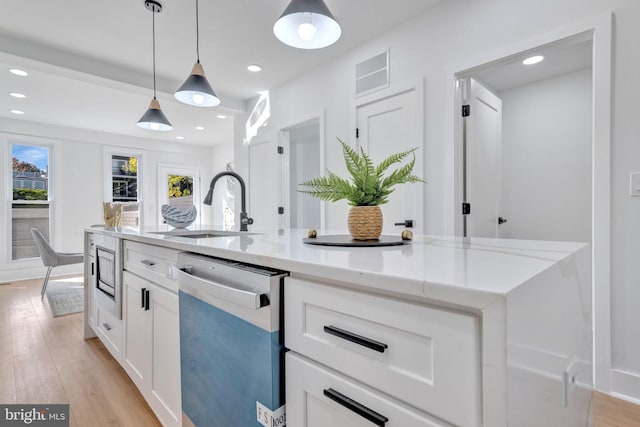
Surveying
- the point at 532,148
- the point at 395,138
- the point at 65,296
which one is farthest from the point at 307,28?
the point at 65,296

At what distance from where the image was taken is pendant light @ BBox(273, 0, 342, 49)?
1.62 metres

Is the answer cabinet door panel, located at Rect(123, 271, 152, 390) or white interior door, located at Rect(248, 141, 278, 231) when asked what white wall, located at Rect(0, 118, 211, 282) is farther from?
cabinet door panel, located at Rect(123, 271, 152, 390)

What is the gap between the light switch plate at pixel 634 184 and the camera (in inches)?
68.8

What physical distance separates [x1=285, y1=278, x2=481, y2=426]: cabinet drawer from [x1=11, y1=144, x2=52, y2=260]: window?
6.71 meters

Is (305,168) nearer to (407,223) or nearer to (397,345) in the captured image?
(407,223)

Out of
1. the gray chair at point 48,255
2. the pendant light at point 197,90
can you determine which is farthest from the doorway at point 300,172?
the gray chair at point 48,255

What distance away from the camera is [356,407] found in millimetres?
585

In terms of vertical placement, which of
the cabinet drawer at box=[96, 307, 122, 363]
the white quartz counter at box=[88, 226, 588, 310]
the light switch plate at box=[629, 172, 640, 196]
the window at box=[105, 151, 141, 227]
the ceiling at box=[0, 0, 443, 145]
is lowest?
the cabinet drawer at box=[96, 307, 122, 363]

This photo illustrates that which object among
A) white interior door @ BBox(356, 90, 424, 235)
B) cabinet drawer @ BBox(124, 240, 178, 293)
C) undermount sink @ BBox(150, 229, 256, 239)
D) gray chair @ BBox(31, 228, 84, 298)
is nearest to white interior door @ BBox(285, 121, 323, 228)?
white interior door @ BBox(356, 90, 424, 235)

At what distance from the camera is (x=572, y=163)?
10.9ft

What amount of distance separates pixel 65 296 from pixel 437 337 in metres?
5.02

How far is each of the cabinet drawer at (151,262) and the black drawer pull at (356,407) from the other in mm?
852

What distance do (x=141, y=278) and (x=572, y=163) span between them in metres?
4.01

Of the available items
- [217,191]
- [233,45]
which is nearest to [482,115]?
[233,45]
